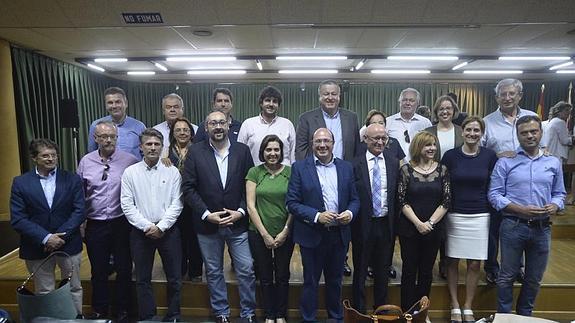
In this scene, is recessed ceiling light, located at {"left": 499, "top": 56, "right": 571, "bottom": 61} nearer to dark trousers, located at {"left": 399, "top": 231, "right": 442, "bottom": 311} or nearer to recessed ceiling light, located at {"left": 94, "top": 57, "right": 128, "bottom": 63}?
dark trousers, located at {"left": 399, "top": 231, "right": 442, "bottom": 311}

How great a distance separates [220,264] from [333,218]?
0.90 metres

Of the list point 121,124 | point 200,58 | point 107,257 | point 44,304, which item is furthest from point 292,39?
point 44,304

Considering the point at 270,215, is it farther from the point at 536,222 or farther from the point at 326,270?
the point at 536,222

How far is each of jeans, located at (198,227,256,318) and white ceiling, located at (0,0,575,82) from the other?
2.25 metres

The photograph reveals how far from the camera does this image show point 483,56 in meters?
5.83

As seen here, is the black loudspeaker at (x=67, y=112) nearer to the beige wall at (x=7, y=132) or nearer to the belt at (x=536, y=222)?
the beige wall at (x=7, y=132)

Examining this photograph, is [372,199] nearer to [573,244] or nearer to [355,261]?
[355,261]

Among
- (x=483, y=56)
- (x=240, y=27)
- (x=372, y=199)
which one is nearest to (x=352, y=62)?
(x=483, y=56)

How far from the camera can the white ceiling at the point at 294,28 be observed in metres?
3.56

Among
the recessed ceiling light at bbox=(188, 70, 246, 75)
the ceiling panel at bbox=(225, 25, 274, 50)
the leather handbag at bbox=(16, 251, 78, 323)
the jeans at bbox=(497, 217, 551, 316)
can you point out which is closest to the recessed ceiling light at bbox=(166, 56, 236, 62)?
the ceiling panel at bbox=(225, 25, 274, 50)

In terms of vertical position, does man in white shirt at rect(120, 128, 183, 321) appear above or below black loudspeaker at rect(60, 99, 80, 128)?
below

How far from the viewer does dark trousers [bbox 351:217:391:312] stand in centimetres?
251

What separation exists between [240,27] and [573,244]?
4516 millimetres

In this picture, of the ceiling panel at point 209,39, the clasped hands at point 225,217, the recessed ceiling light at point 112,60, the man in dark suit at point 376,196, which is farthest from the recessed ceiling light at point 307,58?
the clasped hands at point 225,217
